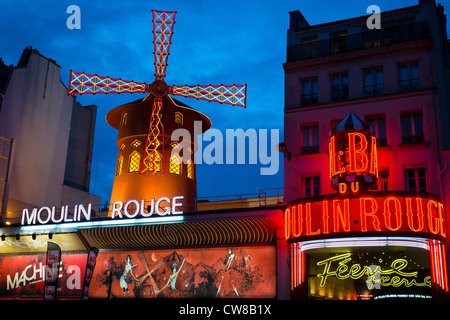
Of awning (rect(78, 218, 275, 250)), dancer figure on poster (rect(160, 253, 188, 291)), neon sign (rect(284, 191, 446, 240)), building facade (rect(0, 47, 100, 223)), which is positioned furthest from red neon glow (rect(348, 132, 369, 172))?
building facade (rect(0, 47, 100, 223))

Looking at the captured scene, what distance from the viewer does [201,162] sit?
20422 mm

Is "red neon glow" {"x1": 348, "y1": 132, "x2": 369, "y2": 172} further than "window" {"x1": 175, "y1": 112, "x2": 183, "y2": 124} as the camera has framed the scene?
No

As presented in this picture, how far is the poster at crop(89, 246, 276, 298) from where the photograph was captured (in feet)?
50.0

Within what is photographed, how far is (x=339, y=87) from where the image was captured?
613 inches

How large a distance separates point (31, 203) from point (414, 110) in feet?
49.3

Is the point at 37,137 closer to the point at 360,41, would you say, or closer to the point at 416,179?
the point at 360,41

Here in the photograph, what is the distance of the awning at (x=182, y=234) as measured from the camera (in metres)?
15.3

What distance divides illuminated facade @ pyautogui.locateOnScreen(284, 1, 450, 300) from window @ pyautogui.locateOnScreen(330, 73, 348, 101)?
3cm

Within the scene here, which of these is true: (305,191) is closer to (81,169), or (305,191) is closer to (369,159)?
(369,159)

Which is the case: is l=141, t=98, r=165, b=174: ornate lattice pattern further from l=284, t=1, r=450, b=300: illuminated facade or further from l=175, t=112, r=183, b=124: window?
l=284, t=1, r=450, b=300: illuminated facade

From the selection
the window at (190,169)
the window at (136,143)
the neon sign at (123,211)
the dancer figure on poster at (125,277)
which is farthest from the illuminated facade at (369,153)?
the window at (136,143)

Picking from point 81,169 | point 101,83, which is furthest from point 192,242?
point 81,169

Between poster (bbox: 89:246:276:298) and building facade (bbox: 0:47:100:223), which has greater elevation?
building facade (bbox: 0:47:100:223)

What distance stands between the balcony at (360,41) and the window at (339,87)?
719 millimetres
